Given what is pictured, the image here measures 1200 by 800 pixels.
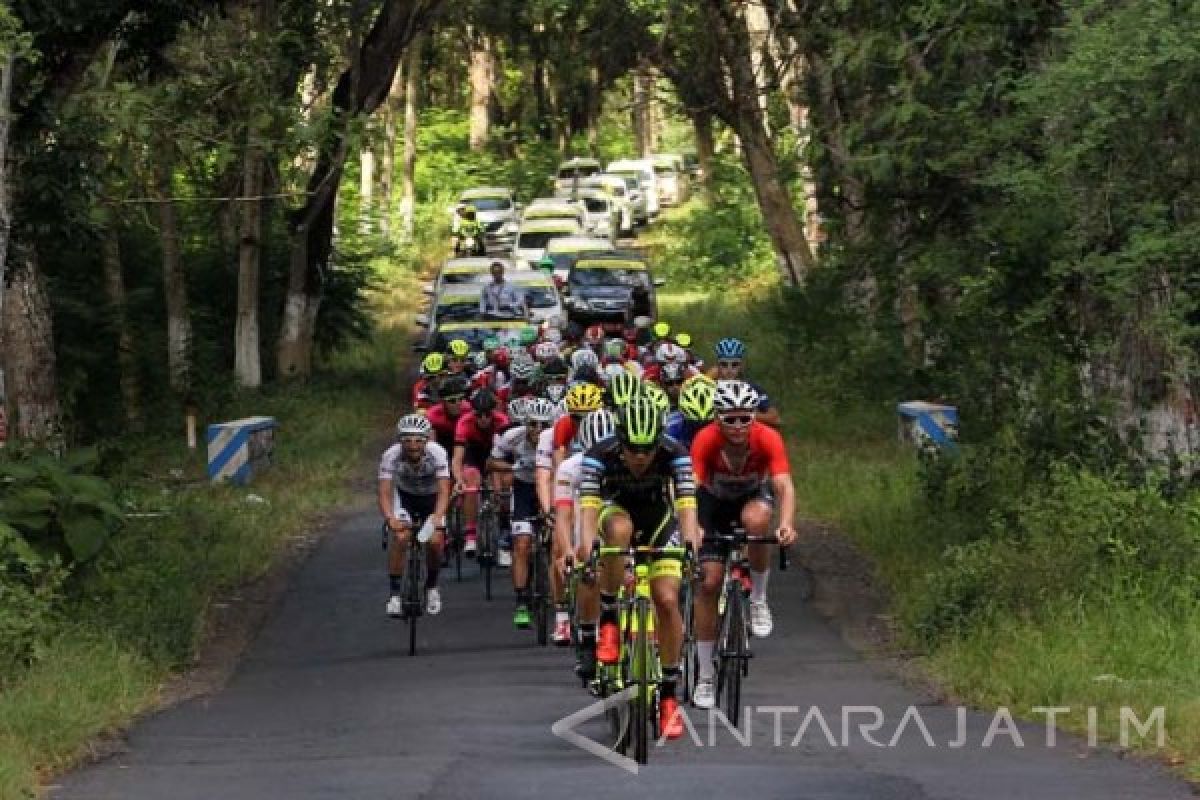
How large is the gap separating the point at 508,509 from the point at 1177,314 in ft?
19.3

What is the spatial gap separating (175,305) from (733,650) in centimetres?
2324

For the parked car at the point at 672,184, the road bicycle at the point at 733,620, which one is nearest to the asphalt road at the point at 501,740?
the road bicycle at the point at 733,620

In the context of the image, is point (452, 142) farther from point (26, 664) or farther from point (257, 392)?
point (26, 664)

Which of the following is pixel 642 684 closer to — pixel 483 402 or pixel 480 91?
pixel 483 402

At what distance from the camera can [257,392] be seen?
37.8m

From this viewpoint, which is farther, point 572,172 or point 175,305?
point 572,172

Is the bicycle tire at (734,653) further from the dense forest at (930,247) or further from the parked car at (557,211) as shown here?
the parked car at (557,211)

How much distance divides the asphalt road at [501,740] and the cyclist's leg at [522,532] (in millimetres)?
471

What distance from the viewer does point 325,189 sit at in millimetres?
38750

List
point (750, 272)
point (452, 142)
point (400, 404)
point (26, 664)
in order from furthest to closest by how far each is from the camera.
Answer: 1. point (452, 142)
2. point (750, 272)
3. point (400, 404)
4. point (26, 664)

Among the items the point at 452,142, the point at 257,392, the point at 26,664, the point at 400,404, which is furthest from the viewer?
the point at 452,142

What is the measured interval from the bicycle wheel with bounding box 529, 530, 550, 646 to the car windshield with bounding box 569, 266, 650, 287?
28874mm

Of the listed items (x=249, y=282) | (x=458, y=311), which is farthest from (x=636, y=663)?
(x=458, y=311)

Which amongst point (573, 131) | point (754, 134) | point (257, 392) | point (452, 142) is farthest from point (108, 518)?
point (573, 131)
